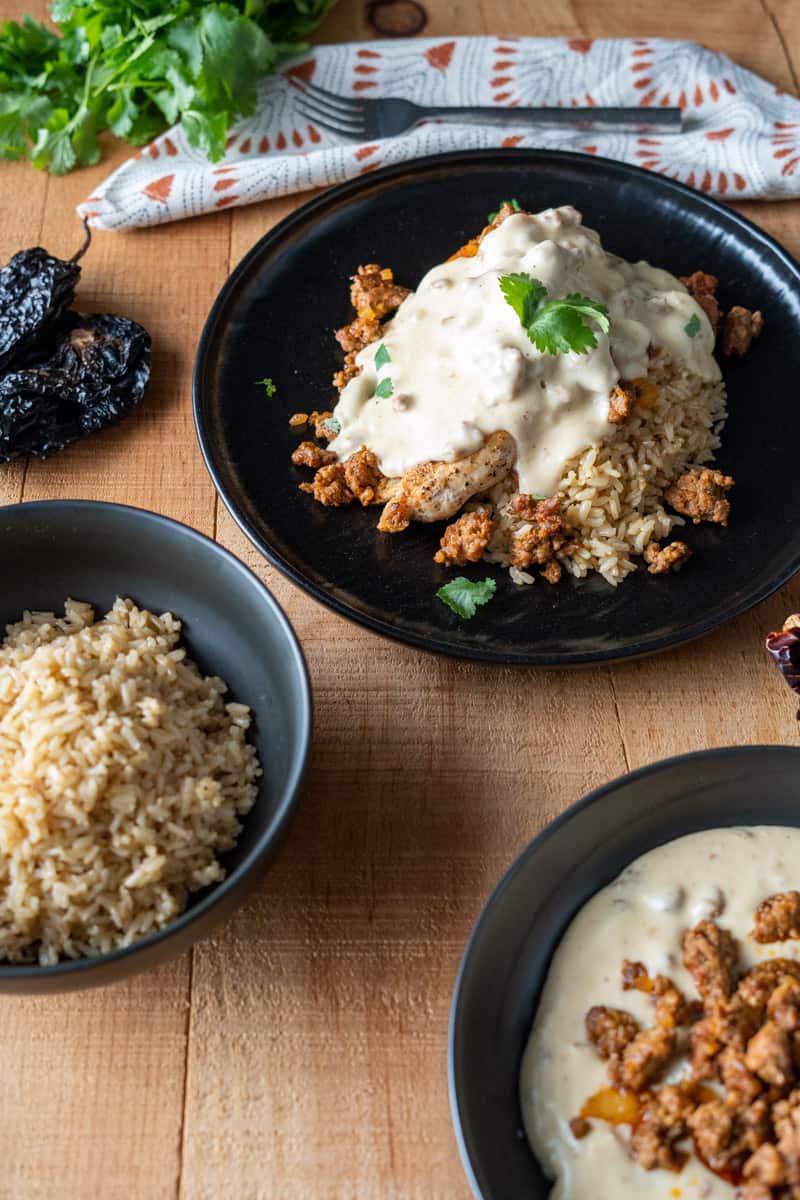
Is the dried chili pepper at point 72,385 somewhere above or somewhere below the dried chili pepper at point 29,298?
below

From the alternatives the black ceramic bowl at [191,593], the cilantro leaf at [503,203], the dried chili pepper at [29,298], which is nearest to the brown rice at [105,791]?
the black ceramic bowl at [191,593]

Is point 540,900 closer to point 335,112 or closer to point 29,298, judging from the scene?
point 29,298

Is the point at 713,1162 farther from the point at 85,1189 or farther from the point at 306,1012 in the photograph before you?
the point at 85,1189

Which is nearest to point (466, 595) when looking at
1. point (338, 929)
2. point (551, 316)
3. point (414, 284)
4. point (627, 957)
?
point (551, 316)

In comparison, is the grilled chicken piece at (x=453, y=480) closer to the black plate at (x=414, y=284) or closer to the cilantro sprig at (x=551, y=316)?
the black plate at (x=414, y=284)

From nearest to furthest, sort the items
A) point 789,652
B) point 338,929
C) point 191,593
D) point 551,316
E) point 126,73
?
point 338,929
point 191,593
point 789,652
point 551,316
point 126,73

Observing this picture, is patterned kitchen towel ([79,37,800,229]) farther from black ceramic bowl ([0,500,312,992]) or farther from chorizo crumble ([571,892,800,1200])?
chorizo crumble ([571,892,800,1200])
